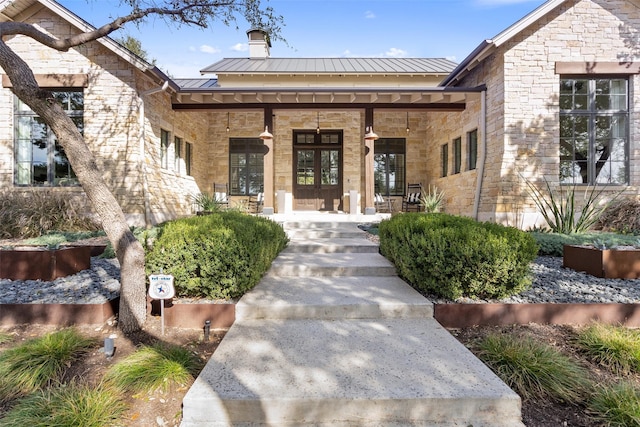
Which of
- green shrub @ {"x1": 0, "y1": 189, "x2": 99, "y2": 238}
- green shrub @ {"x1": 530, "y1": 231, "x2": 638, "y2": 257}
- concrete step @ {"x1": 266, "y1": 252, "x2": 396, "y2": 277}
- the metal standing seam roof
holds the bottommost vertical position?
concrete step @ {"x1": 266, "y1": 252, "x2": 396, "y2": 277}

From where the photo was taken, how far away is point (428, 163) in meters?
11.8

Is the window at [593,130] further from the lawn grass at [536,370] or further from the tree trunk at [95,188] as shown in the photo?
the tree trunk at [95,188]

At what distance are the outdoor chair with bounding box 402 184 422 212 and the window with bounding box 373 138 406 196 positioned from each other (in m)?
0.41

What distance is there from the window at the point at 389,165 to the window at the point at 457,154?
2200mm

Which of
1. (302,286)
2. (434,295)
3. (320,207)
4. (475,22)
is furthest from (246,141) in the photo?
(434,295)

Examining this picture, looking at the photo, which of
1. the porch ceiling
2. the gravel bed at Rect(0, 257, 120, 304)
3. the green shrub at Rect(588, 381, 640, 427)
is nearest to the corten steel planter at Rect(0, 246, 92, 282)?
the gravel bed at Rect(0, 257, 120, 304)

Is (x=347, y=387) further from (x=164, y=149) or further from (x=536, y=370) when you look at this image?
(x=164, y=149)

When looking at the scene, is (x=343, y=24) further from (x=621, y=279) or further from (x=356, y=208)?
(x=621, y=279)

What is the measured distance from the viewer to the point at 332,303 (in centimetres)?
315

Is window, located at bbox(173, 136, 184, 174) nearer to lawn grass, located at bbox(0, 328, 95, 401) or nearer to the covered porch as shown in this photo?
the covered porch

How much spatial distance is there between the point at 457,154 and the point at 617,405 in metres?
8.84

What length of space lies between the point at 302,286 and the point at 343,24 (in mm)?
7697

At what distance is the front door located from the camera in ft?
38.3

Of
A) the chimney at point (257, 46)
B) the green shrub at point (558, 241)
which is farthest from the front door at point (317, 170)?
the green shrub at point (558, 241)
